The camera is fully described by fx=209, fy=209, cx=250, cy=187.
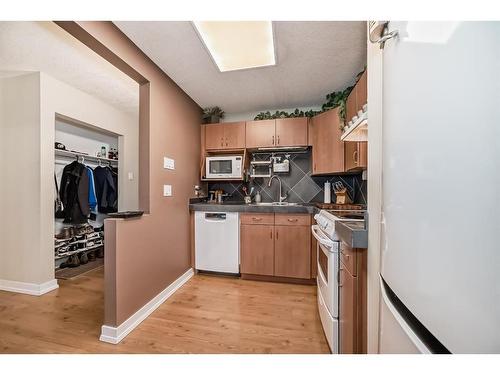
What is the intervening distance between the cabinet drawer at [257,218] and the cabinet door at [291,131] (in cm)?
98

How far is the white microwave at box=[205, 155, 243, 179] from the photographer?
9.34 ft

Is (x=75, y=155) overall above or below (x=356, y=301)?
above

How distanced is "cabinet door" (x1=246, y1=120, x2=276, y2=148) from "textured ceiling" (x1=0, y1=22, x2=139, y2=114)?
1494 millimetres

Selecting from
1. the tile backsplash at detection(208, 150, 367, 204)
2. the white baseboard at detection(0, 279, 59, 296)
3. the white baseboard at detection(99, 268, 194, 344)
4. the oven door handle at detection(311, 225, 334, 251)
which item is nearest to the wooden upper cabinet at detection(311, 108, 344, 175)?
the tile backsplash at detection(208, 150, 367, 204)

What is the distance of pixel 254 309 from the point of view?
192cm

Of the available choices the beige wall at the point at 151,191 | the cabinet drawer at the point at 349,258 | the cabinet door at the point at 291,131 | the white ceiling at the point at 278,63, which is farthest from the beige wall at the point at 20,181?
the cabinet drawer at the point at 349,258

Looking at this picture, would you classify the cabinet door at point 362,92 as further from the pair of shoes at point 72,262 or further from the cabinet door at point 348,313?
the pair of shoes at point 72,262

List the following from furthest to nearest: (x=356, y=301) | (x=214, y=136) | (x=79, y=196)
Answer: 1. (x=214, y=136)
2. (x=79, y=196)
3. (x=356, y=301)

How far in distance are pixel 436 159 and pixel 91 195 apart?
384cm

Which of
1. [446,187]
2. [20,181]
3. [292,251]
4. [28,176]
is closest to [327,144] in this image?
[292,251]

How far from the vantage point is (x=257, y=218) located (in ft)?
8.31

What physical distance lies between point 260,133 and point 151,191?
1.59 meters

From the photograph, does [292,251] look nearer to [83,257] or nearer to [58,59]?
[83,257]

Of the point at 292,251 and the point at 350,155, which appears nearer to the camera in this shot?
the point at 350,155
